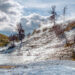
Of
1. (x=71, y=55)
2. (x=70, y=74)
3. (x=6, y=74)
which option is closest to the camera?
(x=70, y=74)

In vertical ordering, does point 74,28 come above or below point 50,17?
below

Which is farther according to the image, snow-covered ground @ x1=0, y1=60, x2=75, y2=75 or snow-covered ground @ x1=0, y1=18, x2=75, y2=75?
snow-covered ground @ x1=0, y1=18, x2=75, y2=75

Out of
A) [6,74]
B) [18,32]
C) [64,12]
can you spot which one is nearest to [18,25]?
[18,32]

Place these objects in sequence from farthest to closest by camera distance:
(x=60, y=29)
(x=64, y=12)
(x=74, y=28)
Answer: (x=64, y=12), (x=60, y=29), (x=74, y=28)

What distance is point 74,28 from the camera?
10900 cm

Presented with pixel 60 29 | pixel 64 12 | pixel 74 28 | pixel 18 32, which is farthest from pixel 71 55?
pixel 18 32

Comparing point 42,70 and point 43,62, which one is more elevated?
point 42,70

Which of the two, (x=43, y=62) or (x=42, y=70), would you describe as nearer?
(x=42, y=70)

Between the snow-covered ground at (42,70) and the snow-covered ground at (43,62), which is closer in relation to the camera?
the snow-covered ground at (42,70)

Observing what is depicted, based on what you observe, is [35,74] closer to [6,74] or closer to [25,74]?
[25,74]

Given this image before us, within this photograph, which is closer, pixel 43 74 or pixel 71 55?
pixel 43 74

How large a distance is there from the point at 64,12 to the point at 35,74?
117304 mm

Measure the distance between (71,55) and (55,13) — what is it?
85.2 metres

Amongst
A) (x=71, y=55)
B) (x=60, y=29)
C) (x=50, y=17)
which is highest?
(x=50, y=17)
